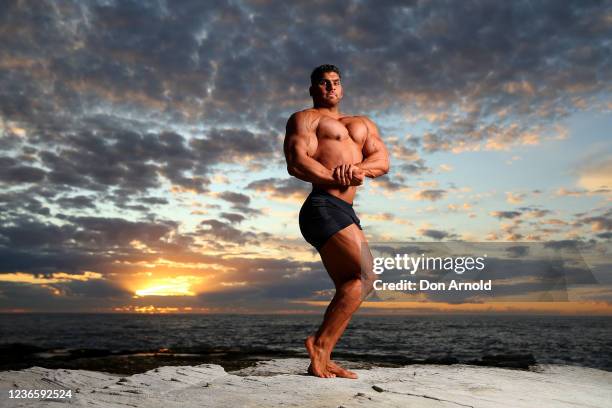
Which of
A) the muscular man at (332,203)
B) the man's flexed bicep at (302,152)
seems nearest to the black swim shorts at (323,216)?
the muscular man at (332,203)

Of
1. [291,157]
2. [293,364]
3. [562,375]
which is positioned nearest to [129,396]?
[291,157]

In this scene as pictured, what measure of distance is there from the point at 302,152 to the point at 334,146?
0.33 metres

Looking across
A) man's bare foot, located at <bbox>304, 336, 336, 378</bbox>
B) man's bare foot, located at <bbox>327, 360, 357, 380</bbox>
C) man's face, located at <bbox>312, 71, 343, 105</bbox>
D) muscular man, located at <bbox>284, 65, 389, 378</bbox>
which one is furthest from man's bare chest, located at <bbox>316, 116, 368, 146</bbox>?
man's bare foot, located at <bbox>327, 360, 357, 380</bbox>

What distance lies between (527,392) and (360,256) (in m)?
1.77

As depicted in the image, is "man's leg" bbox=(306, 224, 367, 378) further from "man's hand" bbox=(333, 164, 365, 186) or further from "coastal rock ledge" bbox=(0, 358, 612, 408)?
"man's hand" bbox=(333, 164, 365, 186)

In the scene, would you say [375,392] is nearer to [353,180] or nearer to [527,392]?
[527,392]

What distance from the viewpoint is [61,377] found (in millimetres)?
5711

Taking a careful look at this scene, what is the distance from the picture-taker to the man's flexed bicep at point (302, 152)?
15.2ft

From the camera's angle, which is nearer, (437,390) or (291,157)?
(437,390)

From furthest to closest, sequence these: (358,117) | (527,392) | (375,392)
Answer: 1. (358,117)
2. (527,392)
3. (375,392)

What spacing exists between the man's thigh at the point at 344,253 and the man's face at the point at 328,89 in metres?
1.32

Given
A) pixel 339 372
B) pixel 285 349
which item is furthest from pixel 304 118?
pixel 285 349

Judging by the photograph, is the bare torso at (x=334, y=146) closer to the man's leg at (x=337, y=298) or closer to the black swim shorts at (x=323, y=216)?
the black swim shorts at (x=323, y=216)

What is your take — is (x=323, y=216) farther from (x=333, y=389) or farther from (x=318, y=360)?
(x=333, y=389)
